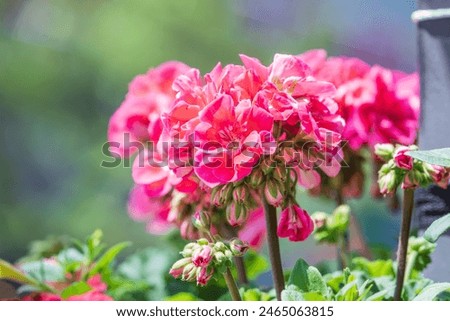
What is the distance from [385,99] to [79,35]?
1.80 meters

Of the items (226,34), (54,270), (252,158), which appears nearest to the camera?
(252,158)

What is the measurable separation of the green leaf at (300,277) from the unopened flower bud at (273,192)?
0.07 metres

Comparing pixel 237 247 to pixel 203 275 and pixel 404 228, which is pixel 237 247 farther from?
pixel 404 228

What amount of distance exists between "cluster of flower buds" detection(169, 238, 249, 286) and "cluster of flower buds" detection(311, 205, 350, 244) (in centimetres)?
26

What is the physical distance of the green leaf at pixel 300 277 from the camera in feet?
2.36

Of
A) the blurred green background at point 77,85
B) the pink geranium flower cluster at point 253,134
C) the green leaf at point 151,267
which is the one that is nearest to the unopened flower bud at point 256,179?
the pink geranium flower cluster at point 253,134

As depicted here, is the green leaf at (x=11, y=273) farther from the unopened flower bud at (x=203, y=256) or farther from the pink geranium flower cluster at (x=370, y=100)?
the pink geranium flower cluster at (x=370, y=100)

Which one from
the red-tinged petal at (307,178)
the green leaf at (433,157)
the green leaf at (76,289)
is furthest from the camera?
the green leaf at (76,289)

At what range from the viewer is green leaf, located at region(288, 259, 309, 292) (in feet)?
2.36

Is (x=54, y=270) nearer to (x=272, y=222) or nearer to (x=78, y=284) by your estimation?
(x=78, y=284)

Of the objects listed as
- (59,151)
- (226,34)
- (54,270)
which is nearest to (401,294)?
(54,270)

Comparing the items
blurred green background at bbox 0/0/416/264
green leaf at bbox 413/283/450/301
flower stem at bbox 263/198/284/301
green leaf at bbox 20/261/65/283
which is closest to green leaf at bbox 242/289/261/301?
flower stem at bbox 263/198/284/301

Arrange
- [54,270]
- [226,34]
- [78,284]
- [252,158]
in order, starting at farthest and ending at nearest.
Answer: [226,34]
[54,270]
[78,284]
[252,158]

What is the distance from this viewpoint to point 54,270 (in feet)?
3.16
